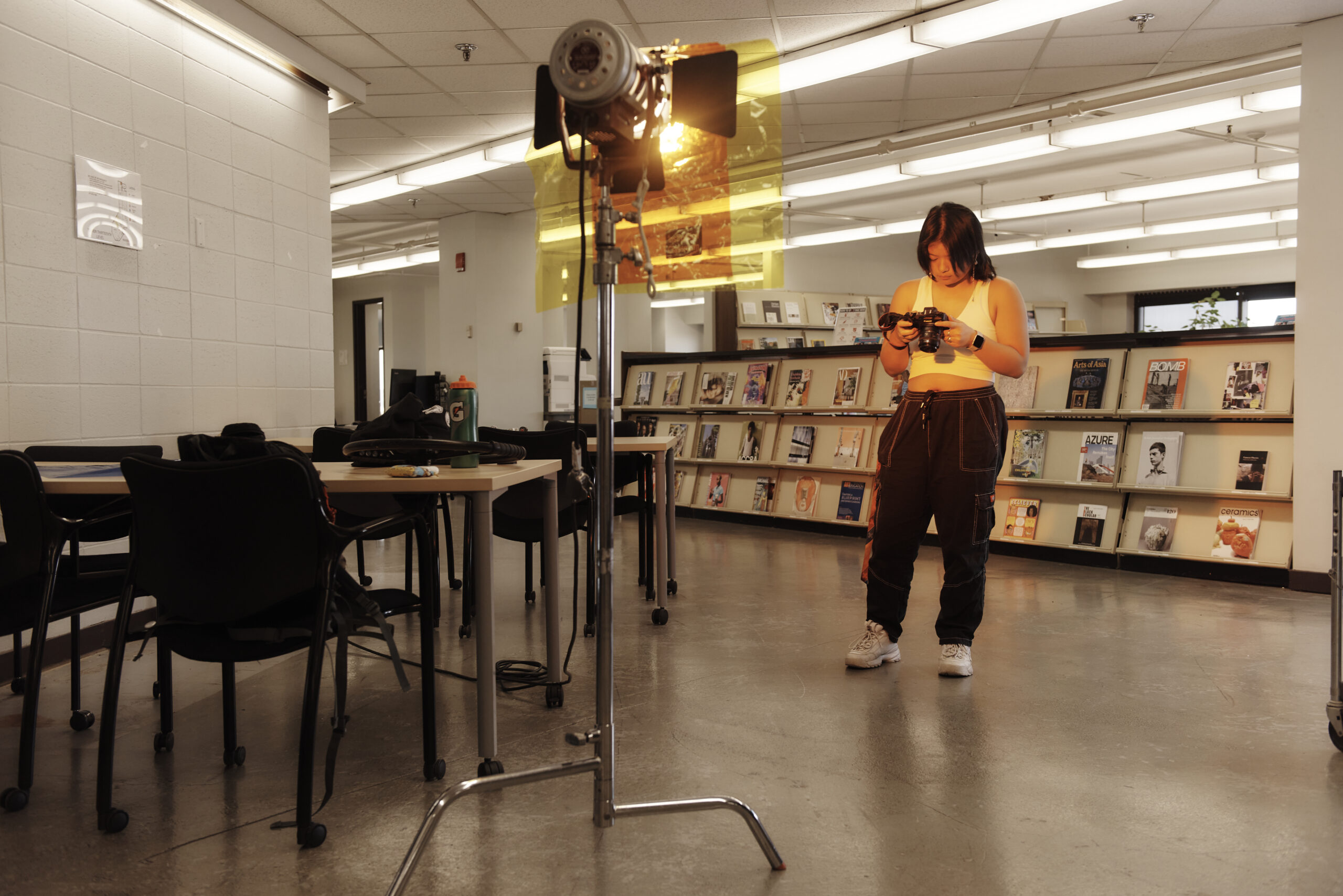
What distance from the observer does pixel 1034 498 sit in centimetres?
514

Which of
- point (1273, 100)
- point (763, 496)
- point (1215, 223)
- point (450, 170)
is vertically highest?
point (1215, 223)

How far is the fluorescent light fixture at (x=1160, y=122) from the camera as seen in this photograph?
5.41m

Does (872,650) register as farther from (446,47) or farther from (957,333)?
(446,47)

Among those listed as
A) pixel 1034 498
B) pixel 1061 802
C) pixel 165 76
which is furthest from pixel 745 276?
pixel 1034 498

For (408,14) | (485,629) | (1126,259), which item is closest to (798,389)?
(408,14)

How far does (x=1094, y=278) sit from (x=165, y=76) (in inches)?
523

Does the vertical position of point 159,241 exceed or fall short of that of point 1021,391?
it exceeds it

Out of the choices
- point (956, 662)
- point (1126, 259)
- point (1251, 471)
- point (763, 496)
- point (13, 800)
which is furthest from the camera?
point (1126, 259)

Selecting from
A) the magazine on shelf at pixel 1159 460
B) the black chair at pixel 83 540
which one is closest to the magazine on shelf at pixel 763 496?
the magazine on shelf at pixel 1159 460

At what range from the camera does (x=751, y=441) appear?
662 centimetres

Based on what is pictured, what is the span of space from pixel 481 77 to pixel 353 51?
761mm

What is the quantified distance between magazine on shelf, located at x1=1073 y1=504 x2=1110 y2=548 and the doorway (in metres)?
12.8

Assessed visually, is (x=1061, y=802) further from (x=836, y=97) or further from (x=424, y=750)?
(x=836, y=97)

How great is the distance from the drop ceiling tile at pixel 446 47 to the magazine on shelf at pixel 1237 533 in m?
4.62
